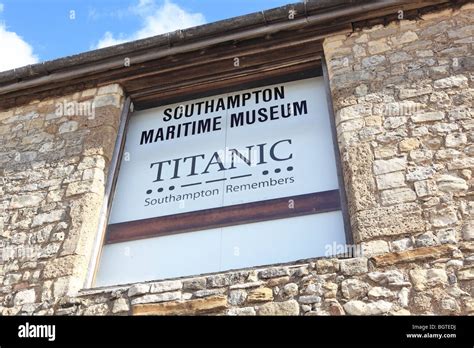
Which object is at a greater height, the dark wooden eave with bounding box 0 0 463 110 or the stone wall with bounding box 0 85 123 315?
the dark wooden eave with bounding box 0 0 463 110

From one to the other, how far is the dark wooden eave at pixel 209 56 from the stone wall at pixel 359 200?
171mm

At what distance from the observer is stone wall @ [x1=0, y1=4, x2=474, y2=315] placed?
312 cm

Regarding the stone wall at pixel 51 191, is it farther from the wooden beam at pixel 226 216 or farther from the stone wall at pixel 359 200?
the wooden beam at pixel 226 216

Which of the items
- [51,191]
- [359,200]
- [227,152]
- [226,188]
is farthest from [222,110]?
[359,200]

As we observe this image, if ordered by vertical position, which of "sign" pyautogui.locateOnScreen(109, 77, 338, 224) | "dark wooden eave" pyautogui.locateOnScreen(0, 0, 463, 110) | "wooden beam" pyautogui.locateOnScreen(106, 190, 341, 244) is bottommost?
"wooden beam" pyautogui.locateOnScreen(106, 190, 341, 244)

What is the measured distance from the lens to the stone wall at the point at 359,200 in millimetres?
3121

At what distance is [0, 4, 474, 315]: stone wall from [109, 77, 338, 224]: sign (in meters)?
0.24

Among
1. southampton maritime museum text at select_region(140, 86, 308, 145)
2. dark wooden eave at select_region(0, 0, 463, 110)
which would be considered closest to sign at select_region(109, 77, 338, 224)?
southampton maritime museum text at select_region(140, 86, 308, 145)

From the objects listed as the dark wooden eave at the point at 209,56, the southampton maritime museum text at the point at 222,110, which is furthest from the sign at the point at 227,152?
the dark wooden eave at the point at 209,56

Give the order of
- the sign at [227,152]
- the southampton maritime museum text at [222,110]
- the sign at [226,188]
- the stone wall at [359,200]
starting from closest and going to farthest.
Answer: the stone wall at [359,200] < the sign at [226,188] < the sign at [227,152] < the southampton maritime museum text at [222,110]

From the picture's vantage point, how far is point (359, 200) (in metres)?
3.46

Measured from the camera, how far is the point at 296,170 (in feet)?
13.0

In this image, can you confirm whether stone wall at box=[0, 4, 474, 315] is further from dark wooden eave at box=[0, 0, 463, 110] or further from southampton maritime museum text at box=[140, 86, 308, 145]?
southampton maritime museum text at box=[140, 86, 308, 145]
